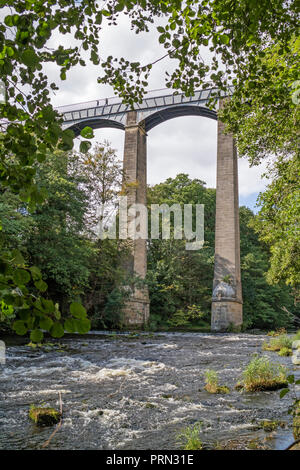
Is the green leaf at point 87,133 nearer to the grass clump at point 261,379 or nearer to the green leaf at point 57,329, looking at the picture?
the green leaf at point 57,329

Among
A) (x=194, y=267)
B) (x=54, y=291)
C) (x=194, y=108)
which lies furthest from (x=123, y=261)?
(x=194, y=108)

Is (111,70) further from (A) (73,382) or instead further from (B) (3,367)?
(B) (3,367)

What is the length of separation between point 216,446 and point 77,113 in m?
29.8

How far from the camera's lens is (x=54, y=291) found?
1948cm

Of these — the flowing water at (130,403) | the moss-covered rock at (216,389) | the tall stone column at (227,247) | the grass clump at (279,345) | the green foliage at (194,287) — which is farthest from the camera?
the green foliage at (194,287)

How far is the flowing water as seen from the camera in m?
4.48

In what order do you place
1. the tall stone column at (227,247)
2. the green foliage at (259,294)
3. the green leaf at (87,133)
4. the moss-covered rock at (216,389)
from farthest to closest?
the green foliage at (259,294), the tall stone column at (227,247), the moss-covered rock at (216,389), the green leaf at (87,133)

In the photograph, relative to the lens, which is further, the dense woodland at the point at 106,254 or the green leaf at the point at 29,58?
the dense woodland at the point at 106,254

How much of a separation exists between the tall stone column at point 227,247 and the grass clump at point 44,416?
18.9 m

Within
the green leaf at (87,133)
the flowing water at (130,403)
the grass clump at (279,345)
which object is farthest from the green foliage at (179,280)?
the green leaf at (87,133)

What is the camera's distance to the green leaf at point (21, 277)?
Answer: 1097 mm

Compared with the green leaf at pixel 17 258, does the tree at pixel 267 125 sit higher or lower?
higher

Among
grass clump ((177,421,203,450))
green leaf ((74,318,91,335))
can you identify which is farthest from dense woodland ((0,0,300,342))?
grass clump ((177,421,203,450))

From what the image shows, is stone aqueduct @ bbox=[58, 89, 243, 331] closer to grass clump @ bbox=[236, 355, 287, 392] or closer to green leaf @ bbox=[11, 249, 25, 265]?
grass clump @ bbox=[236, 355, 287, 392]
